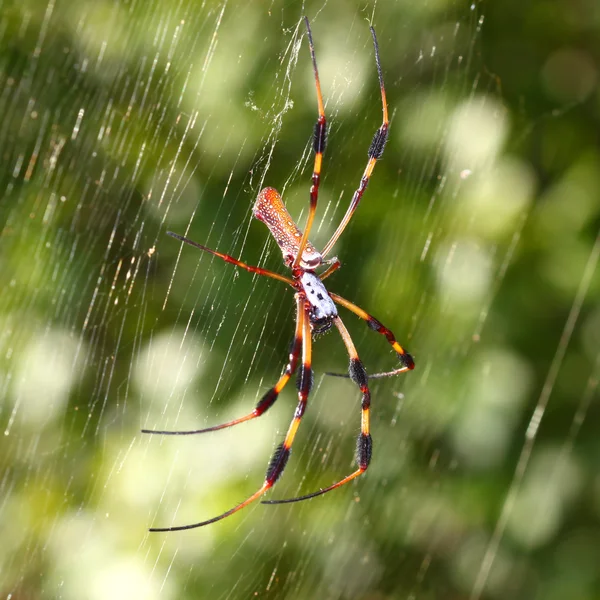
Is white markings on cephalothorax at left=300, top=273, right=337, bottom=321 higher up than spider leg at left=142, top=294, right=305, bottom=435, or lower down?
higher up

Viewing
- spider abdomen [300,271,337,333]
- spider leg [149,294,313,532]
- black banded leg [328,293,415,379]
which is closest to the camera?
spider leg [149,294,313,532]

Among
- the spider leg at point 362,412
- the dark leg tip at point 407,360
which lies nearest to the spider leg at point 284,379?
the spider leg at point 362,412

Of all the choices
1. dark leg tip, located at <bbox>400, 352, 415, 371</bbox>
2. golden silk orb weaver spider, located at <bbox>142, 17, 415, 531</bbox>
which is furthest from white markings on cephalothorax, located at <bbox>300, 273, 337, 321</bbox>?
dark leg tip, located at <bbox>400, 352, 415, 371</bbox>

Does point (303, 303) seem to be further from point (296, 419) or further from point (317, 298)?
point (296, 419)

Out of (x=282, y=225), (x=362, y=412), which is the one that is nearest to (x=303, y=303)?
(x=282, y=225)

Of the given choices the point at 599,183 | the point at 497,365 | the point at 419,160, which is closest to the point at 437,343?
the point at 497,365

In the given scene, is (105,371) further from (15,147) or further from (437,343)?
(437,343)

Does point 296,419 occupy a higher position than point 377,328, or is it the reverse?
point 377,328

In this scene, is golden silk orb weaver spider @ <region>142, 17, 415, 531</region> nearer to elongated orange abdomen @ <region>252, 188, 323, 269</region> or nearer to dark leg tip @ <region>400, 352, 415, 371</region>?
elongated orange abdomen @ <region>252, 188, 323, 269</region>
